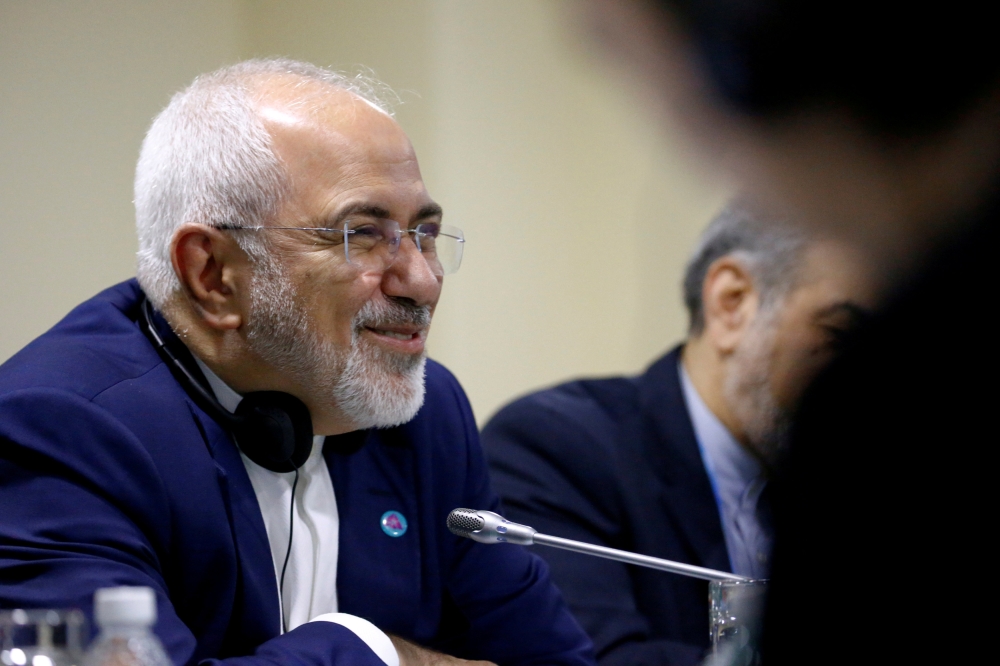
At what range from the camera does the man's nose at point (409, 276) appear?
60.5 inches

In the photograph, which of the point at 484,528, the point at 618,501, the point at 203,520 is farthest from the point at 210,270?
the point at 618,501

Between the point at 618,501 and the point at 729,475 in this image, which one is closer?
the point at 618,501

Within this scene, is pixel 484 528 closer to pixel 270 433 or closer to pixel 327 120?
pixel 270 433

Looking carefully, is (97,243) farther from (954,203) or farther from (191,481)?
(954,203)

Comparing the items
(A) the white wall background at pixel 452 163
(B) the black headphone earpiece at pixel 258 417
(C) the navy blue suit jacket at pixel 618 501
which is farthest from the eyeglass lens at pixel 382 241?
(C) the navy blue suit jacket at pixel 618 501

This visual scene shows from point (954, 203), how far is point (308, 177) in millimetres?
1112

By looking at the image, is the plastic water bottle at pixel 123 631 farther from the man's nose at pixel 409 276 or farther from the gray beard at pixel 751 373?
the gray beard at pixel 751 373

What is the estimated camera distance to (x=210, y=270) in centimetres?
150

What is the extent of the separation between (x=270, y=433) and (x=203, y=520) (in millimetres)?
154

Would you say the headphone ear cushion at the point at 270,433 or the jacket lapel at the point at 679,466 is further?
the jacket lapel at the point at 679,466

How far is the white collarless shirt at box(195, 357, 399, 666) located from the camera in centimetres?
147

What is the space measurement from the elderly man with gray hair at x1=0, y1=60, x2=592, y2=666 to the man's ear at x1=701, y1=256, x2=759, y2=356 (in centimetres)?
79

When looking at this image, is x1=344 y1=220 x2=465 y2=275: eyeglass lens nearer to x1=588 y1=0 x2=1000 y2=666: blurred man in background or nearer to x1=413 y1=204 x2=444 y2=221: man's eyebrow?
x1=413 y1=204 x2=444 y2=221: man's eyebrow

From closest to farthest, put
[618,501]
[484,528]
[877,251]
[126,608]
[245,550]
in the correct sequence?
1. [877,251]
2. [126,608]
3. [484,528]
4. [245,550]
5. [618,501]
